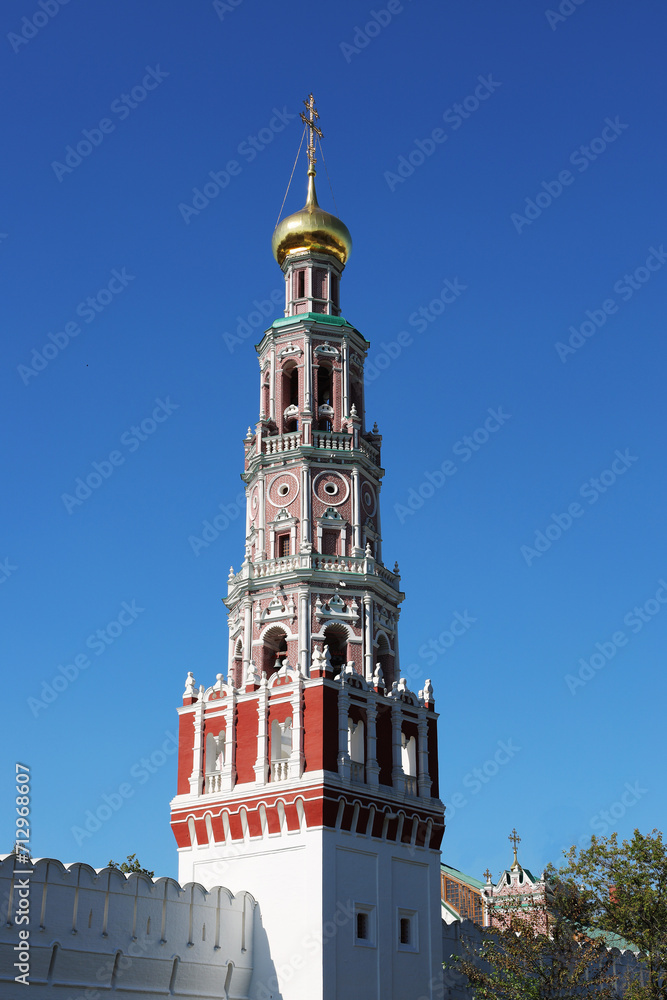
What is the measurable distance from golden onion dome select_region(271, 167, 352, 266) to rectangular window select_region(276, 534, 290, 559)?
1191 cm

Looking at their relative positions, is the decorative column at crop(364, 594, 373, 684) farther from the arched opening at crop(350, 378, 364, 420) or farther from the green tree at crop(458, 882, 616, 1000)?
the green tree at crop(458, 882, 616, 1000)

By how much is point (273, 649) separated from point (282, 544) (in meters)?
3.81

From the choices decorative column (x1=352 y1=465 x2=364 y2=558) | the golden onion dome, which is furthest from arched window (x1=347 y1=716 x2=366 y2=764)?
the golden onion dome

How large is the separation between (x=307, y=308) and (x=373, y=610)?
40.8 ft

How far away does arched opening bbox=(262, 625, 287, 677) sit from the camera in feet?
131

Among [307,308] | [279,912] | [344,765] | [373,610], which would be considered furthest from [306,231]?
[279,912]

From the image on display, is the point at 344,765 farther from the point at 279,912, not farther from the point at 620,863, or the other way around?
the point at 620,863

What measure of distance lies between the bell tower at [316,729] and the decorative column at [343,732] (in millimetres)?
63

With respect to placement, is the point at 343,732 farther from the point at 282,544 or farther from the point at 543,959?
the point at 543,959

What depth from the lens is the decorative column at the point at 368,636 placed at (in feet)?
129

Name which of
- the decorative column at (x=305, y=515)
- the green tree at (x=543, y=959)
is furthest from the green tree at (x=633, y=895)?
the decorative column at (x=305, y=515)

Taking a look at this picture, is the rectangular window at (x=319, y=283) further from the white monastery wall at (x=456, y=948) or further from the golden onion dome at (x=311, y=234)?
the white monastery wall at (x=456, y=948)

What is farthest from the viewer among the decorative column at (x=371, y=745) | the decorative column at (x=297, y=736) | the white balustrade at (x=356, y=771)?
the decorative column at (x=371, y=745)

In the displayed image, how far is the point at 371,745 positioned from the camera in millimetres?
37062
